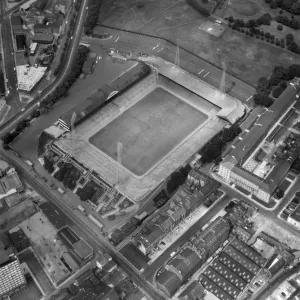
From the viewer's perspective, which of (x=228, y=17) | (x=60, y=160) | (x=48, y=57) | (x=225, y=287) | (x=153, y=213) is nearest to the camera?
(x=225, y=287)

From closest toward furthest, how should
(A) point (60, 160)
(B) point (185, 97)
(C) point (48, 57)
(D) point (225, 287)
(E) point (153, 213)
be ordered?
(D) point (225, 287)
(E) point (153, 213)
(A) point (60, 160)
(B) point (185, 97)
(C) point (48, 57)

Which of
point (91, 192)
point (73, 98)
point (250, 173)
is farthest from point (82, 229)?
point (73, 98)

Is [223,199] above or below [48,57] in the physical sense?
below

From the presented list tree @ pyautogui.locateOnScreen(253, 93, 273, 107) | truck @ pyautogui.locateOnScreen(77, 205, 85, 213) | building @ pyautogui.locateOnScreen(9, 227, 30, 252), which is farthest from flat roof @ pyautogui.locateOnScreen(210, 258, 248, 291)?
tree @ pyautogui.locateOnScreen(253, 93, 273, 107)

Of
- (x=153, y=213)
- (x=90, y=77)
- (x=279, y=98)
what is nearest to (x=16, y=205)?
(x=153, y=213)

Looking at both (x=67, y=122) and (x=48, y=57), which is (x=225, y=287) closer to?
(x=67, y=122)

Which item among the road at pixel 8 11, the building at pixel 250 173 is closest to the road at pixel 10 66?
the road at pixel 8 11

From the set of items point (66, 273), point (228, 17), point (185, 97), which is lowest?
point (66, 273)
